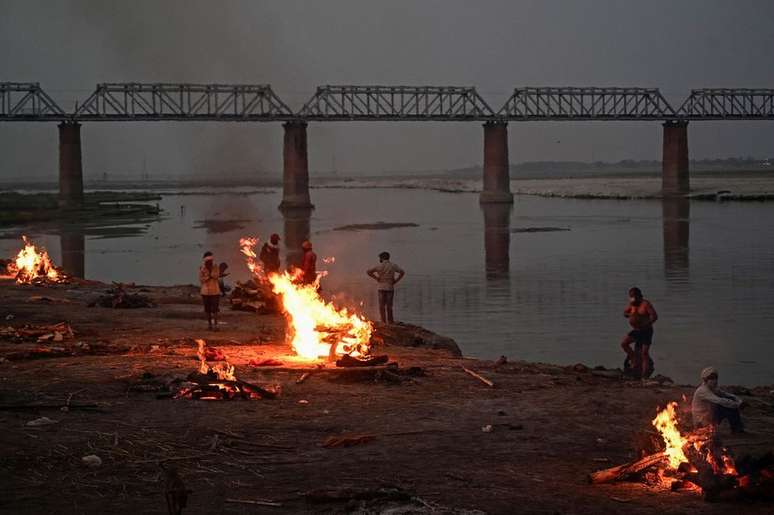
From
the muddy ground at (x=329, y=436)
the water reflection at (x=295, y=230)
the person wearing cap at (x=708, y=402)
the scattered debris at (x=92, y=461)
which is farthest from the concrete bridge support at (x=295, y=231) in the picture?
the person wearing cap at (x=708, y=402)

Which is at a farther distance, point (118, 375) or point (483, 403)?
point (118, 375)

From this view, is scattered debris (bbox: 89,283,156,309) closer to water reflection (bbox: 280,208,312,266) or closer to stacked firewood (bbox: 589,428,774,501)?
water reflection (bbox: 280,208,312,266)

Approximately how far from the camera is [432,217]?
8981 cm

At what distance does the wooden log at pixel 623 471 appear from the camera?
11102mm

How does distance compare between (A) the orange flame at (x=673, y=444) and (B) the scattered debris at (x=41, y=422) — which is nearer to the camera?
(A) the orange flame at (x=673, y=444)

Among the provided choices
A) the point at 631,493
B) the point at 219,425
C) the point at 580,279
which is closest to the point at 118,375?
the point at 219,425

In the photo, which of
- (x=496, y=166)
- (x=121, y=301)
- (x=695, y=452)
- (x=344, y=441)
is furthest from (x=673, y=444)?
(x=496, y=166)

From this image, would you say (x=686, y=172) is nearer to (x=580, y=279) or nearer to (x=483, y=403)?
(x=580, y=279)

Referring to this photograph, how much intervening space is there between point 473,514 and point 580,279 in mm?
29736

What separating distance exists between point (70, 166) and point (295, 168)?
20.6m

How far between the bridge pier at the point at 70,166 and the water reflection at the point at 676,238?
50.0 metres

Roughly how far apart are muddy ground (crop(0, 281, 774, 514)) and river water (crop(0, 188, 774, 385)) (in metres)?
5.66

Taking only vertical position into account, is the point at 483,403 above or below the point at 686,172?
below

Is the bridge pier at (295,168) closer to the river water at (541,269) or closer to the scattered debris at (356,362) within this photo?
the river water at (541,269)
